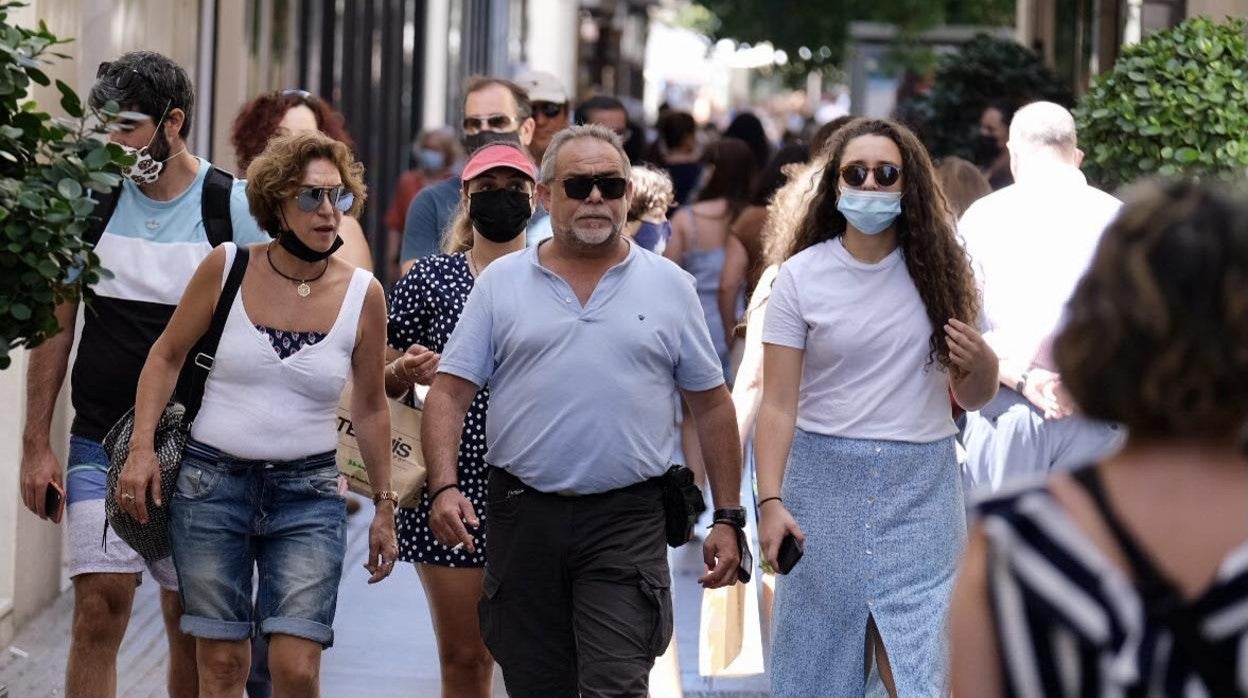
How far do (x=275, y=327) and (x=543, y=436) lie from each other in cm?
75

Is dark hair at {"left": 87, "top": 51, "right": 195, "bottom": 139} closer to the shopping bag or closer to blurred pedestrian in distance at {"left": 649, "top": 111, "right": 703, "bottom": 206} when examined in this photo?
the shopping bag

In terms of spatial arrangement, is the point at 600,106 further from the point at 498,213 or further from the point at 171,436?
the point at 171,436

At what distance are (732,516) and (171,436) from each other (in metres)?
1.38

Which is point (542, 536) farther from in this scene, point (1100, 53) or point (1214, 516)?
point (1100, 53)

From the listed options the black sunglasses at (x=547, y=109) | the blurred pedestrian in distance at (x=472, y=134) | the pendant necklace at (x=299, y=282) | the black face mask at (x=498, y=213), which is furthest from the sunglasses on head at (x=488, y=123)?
the pendant necklace at (x=299, y=282)

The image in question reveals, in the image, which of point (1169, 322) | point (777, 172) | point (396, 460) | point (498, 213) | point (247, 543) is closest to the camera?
point (1169, 322)

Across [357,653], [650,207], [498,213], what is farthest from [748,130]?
[498,213]

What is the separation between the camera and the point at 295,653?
5.35m

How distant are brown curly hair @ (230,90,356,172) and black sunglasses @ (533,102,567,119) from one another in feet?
5.49

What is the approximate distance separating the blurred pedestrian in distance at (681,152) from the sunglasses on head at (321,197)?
340 inches

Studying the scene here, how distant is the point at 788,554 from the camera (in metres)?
5.29

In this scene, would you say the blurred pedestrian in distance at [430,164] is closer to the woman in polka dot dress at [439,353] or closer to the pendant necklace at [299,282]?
the woman in polka dot dress at [439,353]

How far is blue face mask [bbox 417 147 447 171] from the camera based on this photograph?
51.2ft

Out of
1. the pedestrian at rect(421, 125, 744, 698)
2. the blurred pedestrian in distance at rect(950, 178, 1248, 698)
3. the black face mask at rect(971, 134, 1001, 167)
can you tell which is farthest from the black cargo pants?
the black face mask at rect(971, 134, 1001, 167)
